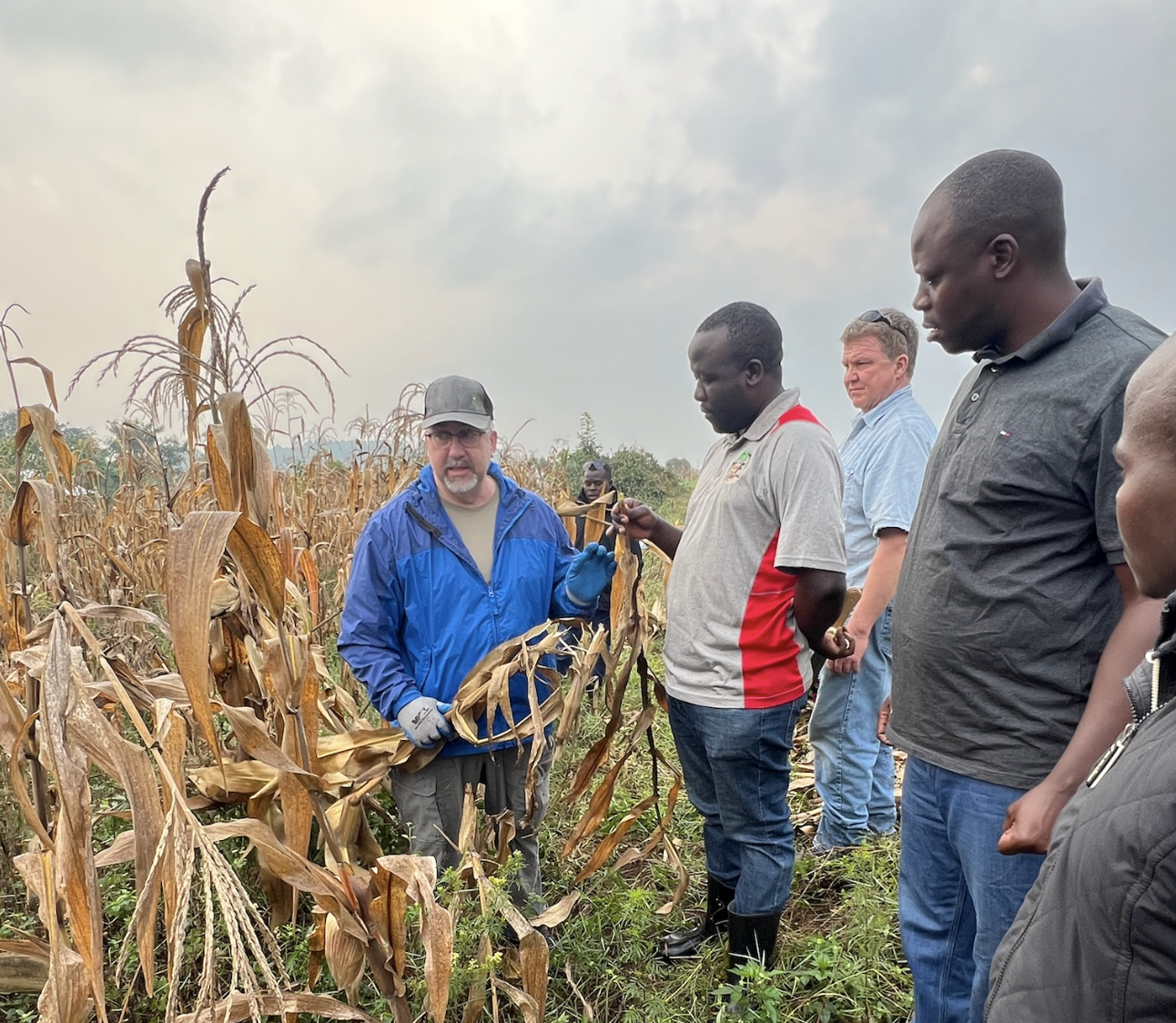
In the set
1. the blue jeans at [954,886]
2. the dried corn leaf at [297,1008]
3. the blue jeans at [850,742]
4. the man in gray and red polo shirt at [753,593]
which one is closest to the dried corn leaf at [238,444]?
the dried corn leaf at [297,1008]

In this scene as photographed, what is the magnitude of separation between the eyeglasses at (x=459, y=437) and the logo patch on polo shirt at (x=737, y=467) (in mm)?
720

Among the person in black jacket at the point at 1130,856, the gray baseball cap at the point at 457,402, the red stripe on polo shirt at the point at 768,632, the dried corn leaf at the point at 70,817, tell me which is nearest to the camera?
the person in black jacket at the point at 1130,856

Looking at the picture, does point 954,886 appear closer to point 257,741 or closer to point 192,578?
point 257,741

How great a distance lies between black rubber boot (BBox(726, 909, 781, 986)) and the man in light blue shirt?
0.79 metres

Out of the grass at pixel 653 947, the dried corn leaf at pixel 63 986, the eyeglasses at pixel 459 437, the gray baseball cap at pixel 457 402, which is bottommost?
the grass at pixel 653 947

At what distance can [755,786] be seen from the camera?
1.85 m

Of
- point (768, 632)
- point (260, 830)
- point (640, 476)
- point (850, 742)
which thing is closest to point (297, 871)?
point (260, 830)

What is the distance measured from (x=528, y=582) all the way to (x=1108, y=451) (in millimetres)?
1403

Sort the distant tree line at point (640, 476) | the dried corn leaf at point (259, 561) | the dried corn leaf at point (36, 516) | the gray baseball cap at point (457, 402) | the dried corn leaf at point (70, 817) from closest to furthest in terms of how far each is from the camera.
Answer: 1. the dried corn leaf at point (70, 817)
2. the dried corn leaf at point (259, 561)
3. the dried corn leaf at point (36, 516)
4. the gray baseball cap at point (457, 402)
5. the distant tree line at point (640, 476)

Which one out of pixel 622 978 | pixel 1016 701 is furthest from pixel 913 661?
pixel 622 978

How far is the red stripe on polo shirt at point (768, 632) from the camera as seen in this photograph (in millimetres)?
1776

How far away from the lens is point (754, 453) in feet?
5.89

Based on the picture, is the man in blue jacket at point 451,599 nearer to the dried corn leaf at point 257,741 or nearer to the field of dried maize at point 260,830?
the field of dried maize at point 260,830

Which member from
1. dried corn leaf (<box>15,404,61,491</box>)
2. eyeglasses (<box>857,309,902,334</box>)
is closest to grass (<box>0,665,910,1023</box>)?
dried corn leaf (<box>15,404,61,491</box>)
